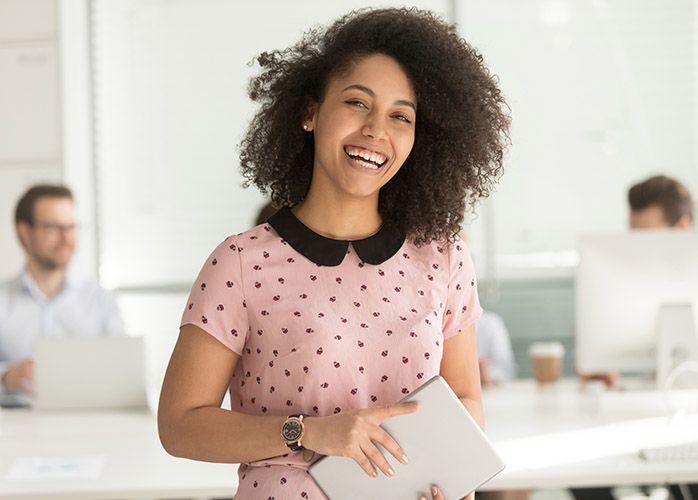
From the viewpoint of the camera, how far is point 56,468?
8.27 ft

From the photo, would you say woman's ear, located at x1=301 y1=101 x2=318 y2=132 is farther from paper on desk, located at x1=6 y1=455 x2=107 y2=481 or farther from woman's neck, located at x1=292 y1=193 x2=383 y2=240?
paper on desk, located at x1=6 y1=455 x2=107 y2=481

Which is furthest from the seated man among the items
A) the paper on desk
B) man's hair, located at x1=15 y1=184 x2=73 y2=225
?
the paper on desk

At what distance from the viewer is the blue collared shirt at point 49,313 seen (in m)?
4.21

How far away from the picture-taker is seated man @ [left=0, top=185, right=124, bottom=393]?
13.8 ft

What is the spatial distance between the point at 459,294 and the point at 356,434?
1.19 ft

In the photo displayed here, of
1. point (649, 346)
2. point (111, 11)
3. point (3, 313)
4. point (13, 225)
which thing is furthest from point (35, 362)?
point (111, 11)

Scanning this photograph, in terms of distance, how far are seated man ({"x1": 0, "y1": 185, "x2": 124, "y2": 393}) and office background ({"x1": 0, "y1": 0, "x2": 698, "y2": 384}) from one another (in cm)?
95

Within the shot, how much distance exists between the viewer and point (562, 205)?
529cm

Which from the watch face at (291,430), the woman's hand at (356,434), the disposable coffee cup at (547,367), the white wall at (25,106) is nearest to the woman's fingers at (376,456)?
the woman's hand at (356,434)

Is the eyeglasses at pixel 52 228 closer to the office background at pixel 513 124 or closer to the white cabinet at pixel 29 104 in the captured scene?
the white cabinet at pixel 29 104

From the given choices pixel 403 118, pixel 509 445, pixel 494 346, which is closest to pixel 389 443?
pixel 403 118

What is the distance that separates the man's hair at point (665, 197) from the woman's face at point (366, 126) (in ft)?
7.66

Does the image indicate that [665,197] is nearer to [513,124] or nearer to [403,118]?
[513,124]

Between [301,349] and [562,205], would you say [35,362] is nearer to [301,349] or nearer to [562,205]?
[301,349]
